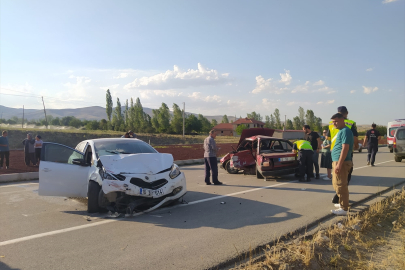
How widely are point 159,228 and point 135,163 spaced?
5.00ft

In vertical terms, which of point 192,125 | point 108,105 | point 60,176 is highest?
→ point 108,105

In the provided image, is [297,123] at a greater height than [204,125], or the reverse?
[297,123]

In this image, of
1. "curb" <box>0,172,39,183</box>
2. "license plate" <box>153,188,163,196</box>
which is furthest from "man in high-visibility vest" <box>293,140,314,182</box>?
"curb" <box>0,172,39,183</box>

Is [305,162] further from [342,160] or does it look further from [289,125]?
[289,125]

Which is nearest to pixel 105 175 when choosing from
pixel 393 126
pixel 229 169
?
pixel 229 169

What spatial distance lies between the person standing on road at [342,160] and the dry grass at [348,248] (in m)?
0.35

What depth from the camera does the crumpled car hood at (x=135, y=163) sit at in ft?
19.4

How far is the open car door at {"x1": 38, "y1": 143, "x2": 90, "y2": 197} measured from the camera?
22.0ft

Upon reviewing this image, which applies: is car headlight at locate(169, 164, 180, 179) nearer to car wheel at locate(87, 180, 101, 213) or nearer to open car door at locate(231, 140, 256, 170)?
car wheel at locate(87, 180, 101, 213)

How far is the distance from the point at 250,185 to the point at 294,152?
2.04 m

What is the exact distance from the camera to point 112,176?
5828mm

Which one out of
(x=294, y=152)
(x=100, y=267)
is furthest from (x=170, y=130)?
(x=100, y=267)

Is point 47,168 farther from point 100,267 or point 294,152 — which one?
point 294,152

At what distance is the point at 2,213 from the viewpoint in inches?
254
